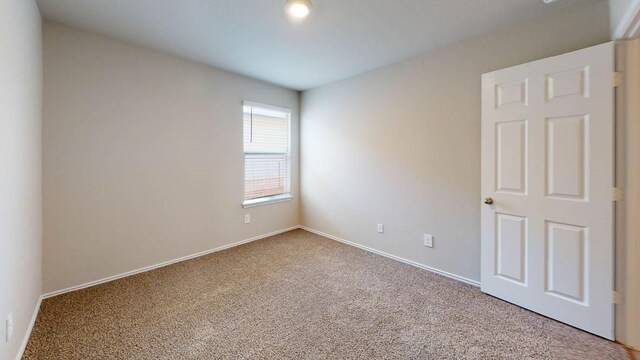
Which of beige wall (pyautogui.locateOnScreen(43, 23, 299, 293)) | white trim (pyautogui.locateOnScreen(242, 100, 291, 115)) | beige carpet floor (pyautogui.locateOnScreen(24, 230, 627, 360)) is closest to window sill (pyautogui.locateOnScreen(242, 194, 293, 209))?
beige wall (pyautogui.locateOnScreen(43, 23, 299, 293))

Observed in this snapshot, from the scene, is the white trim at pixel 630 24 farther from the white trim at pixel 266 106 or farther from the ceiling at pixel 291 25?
the white trim at pixel 266 106

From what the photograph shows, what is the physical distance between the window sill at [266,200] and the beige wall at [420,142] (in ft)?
1.97

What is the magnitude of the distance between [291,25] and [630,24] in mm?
2254

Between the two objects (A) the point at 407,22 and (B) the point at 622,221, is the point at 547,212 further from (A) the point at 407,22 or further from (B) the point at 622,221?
(A) the point at 407,22

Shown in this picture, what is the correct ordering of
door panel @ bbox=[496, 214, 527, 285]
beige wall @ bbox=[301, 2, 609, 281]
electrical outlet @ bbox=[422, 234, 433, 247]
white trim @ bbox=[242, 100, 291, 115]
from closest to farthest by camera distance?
door panel @ bbox=[496, 214, 527, 285] → beige wall @ bbox=[301, 2, 609, 281] → electrical outlet @ bbox=[422, 234, 433, 247] → white trim @ bbox=[242, 100, 291, 115]

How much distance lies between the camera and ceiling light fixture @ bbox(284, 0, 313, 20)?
189 cm

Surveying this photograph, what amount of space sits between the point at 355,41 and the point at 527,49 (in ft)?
4.85

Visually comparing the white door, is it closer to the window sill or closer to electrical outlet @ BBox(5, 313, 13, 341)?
the window sill

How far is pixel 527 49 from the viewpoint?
7.12ft

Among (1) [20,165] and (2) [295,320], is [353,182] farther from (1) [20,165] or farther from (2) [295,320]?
(1) [20,165]

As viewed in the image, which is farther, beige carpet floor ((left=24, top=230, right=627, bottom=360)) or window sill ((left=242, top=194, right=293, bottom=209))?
window sill ((left=242, top=194, right=293, bottom=209))

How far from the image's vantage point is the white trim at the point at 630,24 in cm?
141

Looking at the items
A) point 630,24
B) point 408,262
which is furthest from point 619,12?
point 408,262

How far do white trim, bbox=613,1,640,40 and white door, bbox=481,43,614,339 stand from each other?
8 cm
